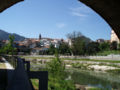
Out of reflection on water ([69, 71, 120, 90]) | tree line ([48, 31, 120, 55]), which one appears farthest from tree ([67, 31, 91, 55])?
reflection on water ([69, 71, 120, 90])

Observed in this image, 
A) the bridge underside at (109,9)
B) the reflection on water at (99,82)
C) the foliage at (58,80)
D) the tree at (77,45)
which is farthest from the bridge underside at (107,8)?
the tree at (77,45)

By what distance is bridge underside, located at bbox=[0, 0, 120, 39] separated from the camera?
8.41 feet

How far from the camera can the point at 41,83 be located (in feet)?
16.3

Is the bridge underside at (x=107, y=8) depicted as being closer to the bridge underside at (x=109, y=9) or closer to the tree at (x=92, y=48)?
the bridge underside at (x=109, y=9)

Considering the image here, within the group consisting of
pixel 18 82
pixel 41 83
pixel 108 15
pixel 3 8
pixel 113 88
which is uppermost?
pixel 3 8

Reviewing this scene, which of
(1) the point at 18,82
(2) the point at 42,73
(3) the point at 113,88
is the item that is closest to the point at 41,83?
(2) the point at 42,73

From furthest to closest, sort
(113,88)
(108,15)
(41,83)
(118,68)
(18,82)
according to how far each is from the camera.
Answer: (118,68), (113,88), (41,83), (108,15), (18,82)

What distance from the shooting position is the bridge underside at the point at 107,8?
256 centimetres

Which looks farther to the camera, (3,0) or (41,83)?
(41,83)

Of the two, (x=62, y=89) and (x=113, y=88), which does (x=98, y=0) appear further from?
(x=113, y=88)

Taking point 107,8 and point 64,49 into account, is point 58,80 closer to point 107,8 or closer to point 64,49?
point 107,8

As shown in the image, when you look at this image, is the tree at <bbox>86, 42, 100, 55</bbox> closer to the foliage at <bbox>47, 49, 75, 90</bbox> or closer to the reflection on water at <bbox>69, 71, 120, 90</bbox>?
the reflection on water at <bbox>69, 71, 120, 90</bbox>

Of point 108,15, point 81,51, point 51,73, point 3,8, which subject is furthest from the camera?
point 81,51

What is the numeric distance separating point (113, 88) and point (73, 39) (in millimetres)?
49351
